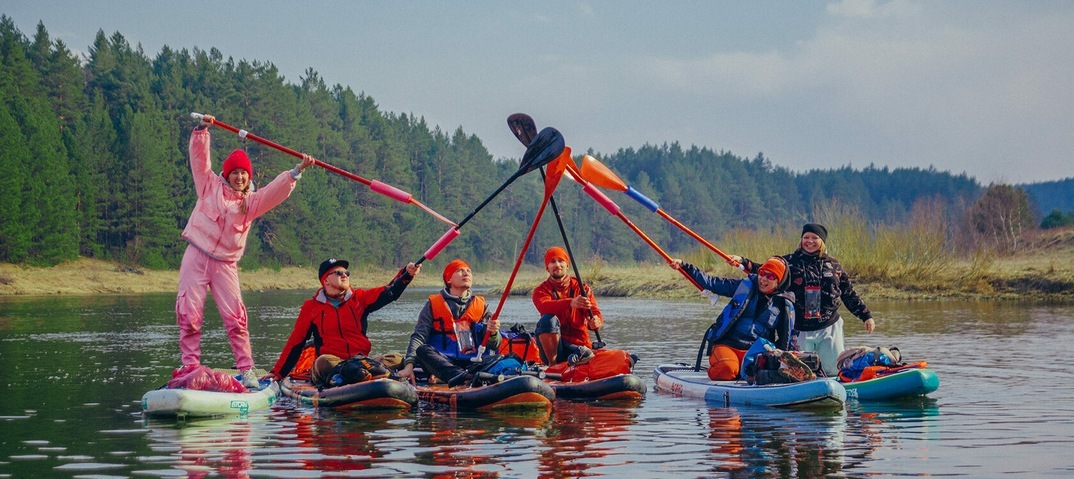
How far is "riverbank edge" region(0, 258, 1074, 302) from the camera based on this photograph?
2867 centimetres

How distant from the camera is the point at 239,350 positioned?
1071 centimetres

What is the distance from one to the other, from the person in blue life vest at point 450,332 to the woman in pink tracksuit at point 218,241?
150 cm

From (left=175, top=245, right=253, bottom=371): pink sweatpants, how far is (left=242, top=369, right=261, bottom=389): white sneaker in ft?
1.31

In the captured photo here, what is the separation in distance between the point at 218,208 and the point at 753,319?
495cm

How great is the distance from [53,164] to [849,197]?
13093cm

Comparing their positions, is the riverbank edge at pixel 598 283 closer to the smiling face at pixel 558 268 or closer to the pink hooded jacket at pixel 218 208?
the smiling face at pixel 558 268

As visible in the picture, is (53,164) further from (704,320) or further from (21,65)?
(704,320)

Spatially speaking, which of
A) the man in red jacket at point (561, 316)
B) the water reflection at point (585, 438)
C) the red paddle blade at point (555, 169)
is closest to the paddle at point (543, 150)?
the red paddle blade at point (555, 169)

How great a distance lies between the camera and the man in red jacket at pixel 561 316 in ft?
37.9

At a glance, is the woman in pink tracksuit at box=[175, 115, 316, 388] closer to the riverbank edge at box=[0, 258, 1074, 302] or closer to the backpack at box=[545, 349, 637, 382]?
the backpack at box=[545, 349, 637, 382]

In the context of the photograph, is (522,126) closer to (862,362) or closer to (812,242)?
(812,242)

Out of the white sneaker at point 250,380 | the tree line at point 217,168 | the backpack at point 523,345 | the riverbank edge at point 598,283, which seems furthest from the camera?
the tree line at point 217,168

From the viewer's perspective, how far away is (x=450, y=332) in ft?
36.0

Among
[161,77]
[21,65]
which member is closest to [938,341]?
[21,65]
